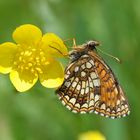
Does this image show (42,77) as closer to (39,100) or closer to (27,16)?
(39,100)

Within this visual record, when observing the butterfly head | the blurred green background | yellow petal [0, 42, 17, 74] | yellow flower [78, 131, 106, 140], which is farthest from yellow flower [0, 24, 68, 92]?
yellow flower [78, 131, 106, 140]

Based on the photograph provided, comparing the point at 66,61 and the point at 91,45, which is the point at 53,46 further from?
the point at 66,61

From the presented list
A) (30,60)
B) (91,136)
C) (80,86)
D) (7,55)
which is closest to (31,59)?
(30,60)

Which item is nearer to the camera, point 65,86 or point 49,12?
point 65,86

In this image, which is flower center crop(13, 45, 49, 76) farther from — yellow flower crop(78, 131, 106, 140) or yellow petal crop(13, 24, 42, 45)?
yellow flower crop(78, 131, 106, 140)

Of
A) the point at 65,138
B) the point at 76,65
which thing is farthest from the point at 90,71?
the point at 65,138

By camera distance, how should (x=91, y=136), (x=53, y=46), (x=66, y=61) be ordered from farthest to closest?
(x=66, y=61) < (x=91, y=136) < (x=53, y=46)

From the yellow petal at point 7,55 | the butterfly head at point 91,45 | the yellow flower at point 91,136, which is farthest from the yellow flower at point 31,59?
the yellow flower at point 91,136

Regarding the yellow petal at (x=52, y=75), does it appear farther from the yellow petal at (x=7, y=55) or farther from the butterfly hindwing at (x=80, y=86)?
the yellow petal at (x=7, y=55)
